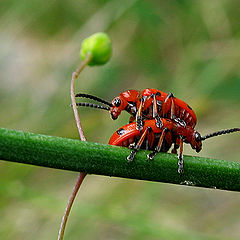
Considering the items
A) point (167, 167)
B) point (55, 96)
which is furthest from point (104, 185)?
point (167, 167)

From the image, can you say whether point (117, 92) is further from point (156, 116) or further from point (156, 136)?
point (156, 136)

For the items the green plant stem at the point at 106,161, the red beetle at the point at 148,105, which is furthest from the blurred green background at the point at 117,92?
the green plant stem at the point at 106,161

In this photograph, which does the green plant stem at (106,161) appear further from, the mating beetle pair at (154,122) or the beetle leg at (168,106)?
the beetle leg at (168,106)

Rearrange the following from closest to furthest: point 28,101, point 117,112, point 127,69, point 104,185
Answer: point 117,112 → point 104,185 → point 28,101 → point 127,69

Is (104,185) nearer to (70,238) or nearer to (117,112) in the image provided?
(70,238)

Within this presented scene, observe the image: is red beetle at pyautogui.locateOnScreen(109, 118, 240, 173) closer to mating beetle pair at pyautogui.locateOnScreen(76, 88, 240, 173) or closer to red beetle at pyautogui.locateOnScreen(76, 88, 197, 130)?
mating beetle pair at pyautogui.locateOnScreen(76, 88, 240, 173)
